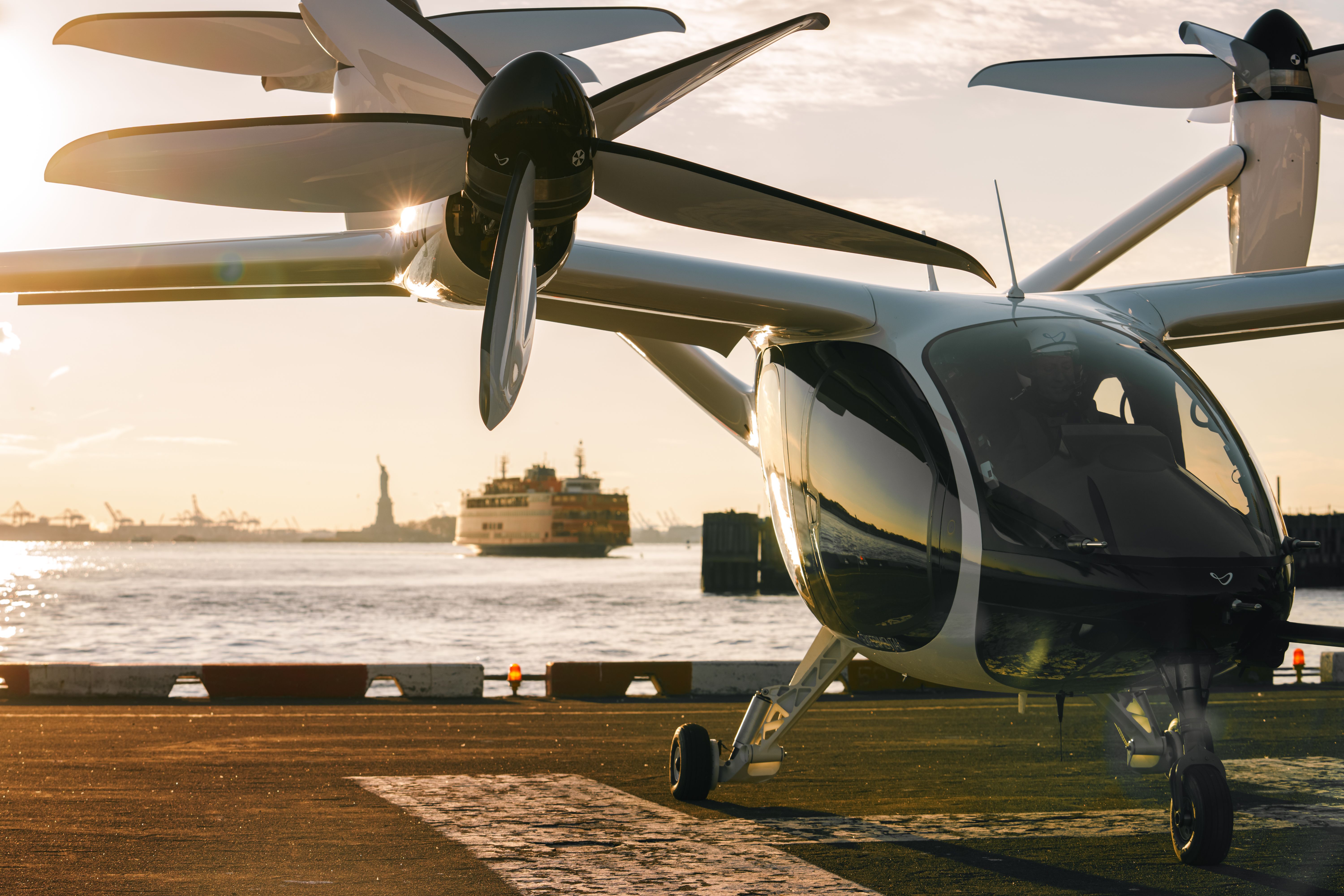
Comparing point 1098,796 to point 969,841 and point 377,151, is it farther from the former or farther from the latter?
point 377,151

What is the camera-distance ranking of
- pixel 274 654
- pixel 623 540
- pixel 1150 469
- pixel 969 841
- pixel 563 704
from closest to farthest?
pixel 1150 469, pixel 969 841, pixel 563 704, pixel 274 654, pixel 623 540

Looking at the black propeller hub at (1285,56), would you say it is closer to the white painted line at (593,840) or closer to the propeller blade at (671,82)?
the propeller blade at (671,82)

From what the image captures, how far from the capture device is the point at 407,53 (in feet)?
19.7

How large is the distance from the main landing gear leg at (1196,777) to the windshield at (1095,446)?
1.97ft

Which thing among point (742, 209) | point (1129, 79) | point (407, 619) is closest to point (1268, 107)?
point (1129, 79)

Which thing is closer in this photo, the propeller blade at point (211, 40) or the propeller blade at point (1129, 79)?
the propeller blade at point (211, 40)

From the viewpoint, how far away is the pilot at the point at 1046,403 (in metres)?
5.98

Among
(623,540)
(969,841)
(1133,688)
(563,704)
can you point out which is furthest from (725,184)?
(623,540)

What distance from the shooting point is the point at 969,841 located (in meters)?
6.73

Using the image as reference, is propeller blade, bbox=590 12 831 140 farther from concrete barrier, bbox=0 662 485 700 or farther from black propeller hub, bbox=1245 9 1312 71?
concrete barrier, bbox=0 662 485 700

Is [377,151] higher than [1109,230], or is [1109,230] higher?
[1109,230]

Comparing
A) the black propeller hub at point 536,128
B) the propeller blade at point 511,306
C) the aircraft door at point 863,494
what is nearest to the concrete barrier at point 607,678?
the aircraft door at point 863,494

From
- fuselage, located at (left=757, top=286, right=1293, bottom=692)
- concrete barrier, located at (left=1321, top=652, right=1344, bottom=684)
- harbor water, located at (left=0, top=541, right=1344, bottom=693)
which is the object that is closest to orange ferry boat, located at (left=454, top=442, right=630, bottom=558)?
harbor water, located at (left=0, top=541, right=1344, bottom=693)

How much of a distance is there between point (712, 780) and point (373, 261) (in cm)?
403
